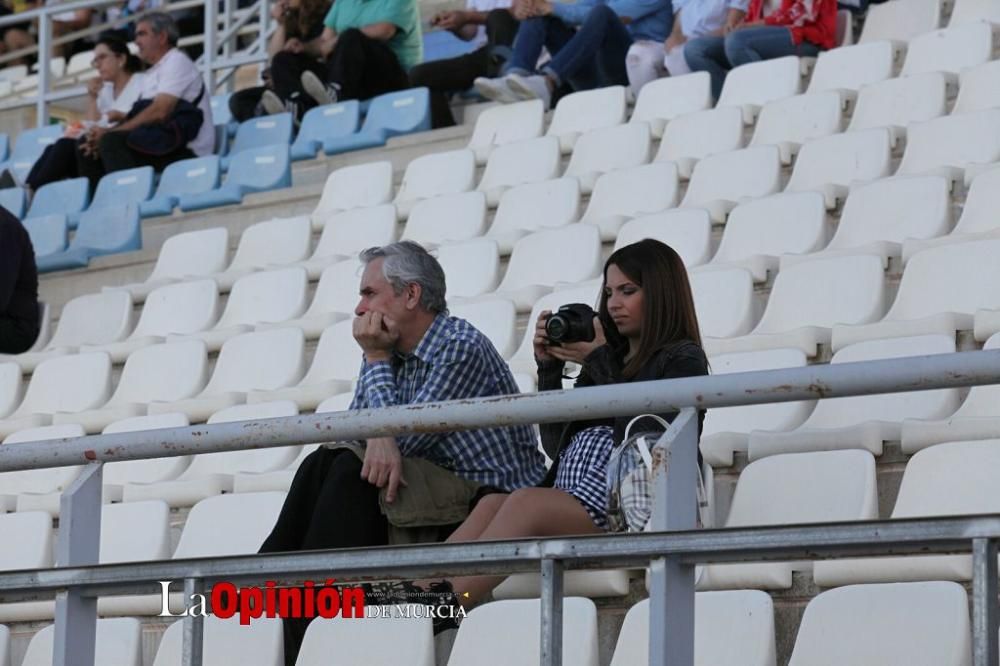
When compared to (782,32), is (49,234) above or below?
below

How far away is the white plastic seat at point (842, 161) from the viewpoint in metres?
5.12

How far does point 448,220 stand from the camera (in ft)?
19.5

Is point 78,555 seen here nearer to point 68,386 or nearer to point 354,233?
point 68,386

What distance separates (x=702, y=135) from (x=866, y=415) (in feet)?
7.78

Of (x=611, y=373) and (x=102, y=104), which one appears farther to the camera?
(x=102, y=104)

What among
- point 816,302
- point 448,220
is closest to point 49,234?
point 448,220

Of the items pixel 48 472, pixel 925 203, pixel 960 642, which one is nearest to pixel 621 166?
pixel 925 203

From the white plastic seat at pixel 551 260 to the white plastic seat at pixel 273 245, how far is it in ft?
3.81

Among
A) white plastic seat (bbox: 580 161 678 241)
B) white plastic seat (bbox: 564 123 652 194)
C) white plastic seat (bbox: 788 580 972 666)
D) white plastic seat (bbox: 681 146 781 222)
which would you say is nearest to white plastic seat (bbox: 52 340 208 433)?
white plastic seat (bbox: 580 161 678 241)

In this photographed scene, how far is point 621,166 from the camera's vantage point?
6.01 metres

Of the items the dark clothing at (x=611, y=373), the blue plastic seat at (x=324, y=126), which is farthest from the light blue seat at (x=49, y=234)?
the dark clothing at (x=611, y=373)

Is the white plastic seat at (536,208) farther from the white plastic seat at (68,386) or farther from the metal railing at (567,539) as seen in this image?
the metal railing at (567,539)

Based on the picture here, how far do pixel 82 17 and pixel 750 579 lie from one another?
27.6ft

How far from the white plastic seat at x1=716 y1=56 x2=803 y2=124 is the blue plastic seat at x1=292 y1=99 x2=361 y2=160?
1.82 meters
